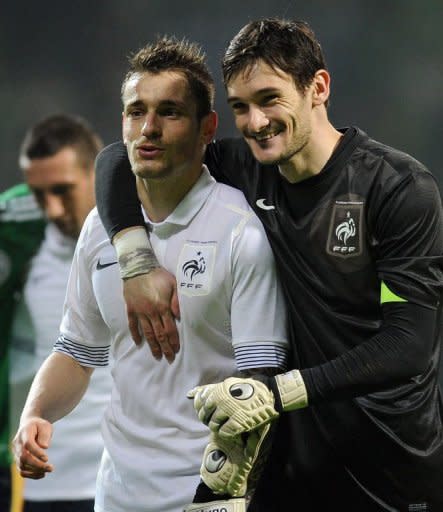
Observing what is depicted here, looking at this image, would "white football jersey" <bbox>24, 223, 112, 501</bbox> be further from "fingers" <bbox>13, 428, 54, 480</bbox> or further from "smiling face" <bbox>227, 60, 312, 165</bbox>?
"smiling face" <bbox>227, 60, 312, 165</bbox>

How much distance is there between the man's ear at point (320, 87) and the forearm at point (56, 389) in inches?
35.8

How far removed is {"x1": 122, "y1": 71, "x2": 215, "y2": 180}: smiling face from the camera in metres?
2.71

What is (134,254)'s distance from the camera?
2.73 m

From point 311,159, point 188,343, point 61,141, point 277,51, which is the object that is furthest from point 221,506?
point 61,141

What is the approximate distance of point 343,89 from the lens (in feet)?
22.3

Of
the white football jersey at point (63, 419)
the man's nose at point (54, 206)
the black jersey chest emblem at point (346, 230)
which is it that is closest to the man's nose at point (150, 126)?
the black jersey chest emblem at point (346, 230)

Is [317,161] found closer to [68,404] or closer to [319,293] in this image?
[319,293]

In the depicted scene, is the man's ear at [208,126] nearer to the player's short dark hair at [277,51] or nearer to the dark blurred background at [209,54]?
the player's short dark hair at [277,51]

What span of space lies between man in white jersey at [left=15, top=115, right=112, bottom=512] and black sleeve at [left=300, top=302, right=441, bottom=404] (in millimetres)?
1854

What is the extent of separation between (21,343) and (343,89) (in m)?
3.08

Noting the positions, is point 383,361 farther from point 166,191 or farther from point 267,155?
point 166,191

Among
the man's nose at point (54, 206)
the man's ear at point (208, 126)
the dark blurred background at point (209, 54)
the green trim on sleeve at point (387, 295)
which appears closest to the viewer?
the green trim on sleeve at point (387, 295)

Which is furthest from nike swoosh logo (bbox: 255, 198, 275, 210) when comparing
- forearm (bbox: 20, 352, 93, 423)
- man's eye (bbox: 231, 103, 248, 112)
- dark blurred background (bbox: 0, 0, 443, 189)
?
dark blurred background (bbox: 0, 0, 443, 189)

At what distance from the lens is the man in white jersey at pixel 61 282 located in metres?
4.20
